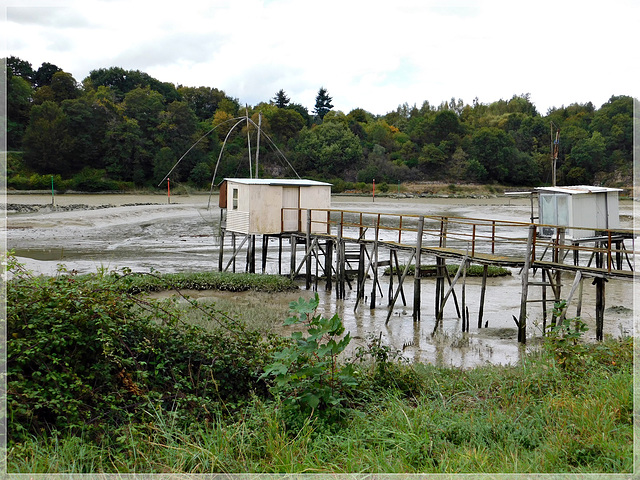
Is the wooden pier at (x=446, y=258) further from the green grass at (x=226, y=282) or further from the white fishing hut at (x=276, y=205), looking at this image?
the green grass at (x=226, y=282)

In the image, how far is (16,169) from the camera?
5875 cm

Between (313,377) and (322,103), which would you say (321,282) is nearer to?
(313,377)

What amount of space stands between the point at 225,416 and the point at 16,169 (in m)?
58.6

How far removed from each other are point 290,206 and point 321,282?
10.3ft

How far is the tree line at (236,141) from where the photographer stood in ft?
201

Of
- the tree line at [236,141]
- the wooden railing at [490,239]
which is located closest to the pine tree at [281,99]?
the tree line at [236,141]

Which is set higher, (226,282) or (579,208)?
(579,208)

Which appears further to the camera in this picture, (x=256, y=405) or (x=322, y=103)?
(x=322, y=103)

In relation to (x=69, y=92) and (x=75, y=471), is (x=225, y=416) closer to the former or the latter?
(x=75, y=471)

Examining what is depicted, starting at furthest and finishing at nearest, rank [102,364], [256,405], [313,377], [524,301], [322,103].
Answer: [322,103] < [524,301] < [256,405] < [102,364] < [313,377]

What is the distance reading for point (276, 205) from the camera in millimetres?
23406

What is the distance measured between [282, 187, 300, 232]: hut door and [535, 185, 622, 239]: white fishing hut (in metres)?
8.76

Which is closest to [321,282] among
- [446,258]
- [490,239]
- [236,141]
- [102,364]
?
[446,258]

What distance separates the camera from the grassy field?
18.4 ft
